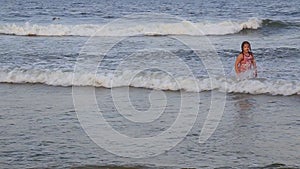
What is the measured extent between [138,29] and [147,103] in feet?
40.2

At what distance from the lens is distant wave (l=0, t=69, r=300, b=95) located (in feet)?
30.5

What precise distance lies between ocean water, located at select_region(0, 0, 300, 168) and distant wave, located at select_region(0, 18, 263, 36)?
1.59 metres

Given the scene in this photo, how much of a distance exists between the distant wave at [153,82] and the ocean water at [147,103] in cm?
2

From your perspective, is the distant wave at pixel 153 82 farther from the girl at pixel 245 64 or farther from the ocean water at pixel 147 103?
the girl at pixel 245 64

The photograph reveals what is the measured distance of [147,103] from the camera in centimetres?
845

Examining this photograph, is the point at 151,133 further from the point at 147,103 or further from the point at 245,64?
the point at 245,64

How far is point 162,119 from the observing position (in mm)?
7445

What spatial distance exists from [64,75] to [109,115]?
3.14 meters

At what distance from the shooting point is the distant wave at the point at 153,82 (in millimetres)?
9289

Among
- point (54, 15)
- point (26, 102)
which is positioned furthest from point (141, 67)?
point (54, 15)

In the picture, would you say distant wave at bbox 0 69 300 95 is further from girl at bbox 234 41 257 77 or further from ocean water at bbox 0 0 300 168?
girl at bbox 234 41 257 77

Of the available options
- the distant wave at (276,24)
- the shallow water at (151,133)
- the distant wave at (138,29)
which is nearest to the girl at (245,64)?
the shallow water at (151,133)

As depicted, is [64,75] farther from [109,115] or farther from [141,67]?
[109,115]

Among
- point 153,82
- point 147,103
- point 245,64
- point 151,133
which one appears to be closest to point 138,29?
point 245,64
